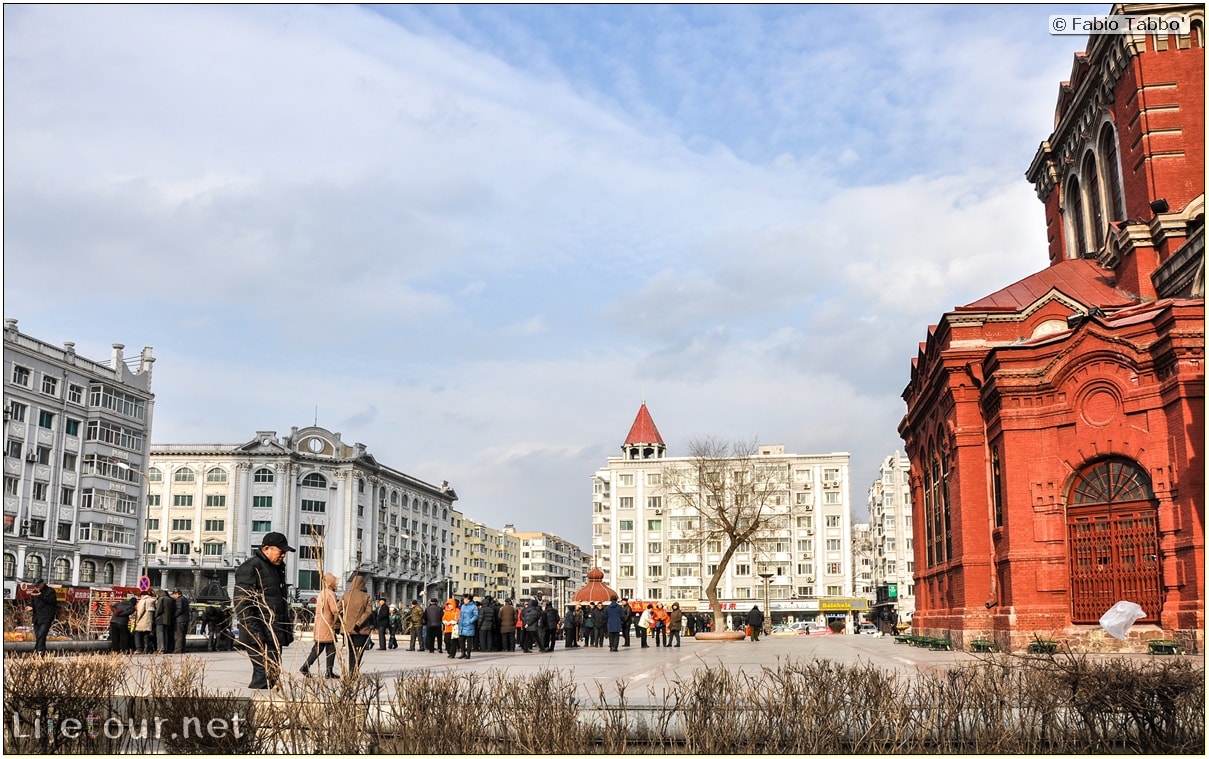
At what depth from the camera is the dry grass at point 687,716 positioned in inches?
296

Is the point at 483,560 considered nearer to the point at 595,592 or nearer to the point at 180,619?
the point at 595,592

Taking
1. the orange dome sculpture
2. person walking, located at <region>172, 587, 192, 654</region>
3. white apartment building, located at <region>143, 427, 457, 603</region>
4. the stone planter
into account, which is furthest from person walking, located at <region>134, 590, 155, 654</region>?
white apartment building, located at <region>143, 427, 457, 603</region>

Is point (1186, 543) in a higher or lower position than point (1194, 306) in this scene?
lower

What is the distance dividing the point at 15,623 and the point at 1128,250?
3038 cm

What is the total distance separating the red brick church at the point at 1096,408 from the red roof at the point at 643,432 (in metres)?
83.1

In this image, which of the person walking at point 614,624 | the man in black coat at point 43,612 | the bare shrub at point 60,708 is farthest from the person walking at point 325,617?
the person walking at point 614,624

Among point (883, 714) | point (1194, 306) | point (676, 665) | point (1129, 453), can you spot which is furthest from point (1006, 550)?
point (883, 714)

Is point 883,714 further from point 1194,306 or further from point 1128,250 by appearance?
point 1128,250

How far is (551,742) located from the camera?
7.43 metres

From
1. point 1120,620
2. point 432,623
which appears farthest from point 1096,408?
point 432,623

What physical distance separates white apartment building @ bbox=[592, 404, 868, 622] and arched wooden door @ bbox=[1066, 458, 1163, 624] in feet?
247

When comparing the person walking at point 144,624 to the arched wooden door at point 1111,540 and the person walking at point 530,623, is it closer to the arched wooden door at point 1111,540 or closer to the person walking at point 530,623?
the person walking at point 530,623

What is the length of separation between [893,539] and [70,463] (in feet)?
239

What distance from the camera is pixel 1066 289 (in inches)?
1102
